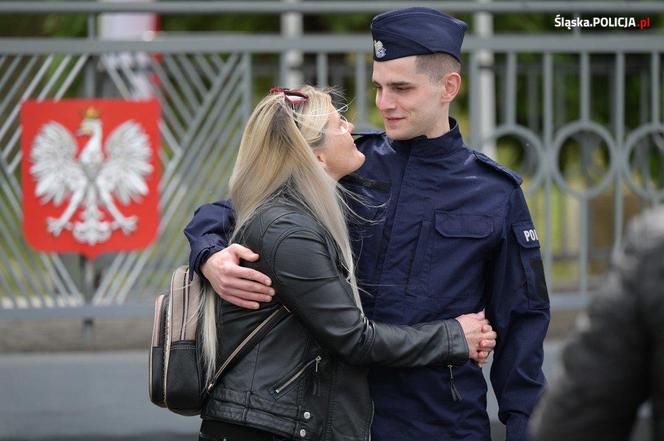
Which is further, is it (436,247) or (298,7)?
(298,7)

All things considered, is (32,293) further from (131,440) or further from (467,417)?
(467,417)

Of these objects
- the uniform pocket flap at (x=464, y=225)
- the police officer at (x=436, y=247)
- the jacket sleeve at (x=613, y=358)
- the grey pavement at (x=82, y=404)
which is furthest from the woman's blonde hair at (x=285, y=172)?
the grey pavement at (x=82, y=404)

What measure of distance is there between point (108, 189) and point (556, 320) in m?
2.77

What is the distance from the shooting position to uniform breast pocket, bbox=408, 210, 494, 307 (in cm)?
295

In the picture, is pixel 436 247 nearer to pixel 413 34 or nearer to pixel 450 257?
pixel 450 257

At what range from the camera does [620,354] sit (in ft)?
5.34

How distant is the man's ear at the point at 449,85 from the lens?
309 centimetres

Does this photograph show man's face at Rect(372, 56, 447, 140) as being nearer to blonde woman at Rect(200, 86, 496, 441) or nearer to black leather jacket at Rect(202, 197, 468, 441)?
blonde woman at Rect(200, 86, 496, 441)

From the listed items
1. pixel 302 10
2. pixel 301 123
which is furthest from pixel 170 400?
pixel 302 10

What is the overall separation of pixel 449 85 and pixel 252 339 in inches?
34.6

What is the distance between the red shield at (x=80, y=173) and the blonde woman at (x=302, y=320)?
7.88 feet

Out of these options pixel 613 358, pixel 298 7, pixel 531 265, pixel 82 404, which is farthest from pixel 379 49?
pixel 82 404

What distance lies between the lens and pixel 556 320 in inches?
261

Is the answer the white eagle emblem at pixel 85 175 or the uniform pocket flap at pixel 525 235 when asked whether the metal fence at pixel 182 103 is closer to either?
the white eagle emblem at pixel 85 175
